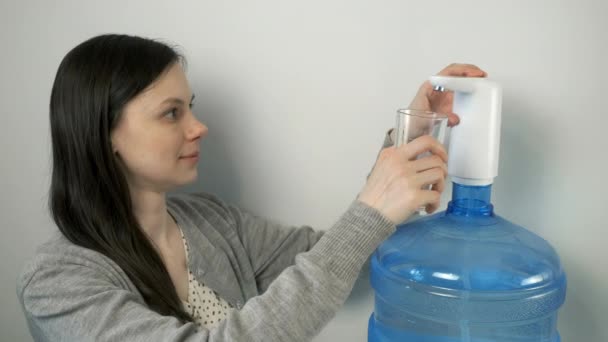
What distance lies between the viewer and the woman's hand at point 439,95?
36.6 inches

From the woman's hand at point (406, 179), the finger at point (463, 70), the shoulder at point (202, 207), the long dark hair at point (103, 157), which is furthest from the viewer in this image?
the shoulder at point (202, 207)

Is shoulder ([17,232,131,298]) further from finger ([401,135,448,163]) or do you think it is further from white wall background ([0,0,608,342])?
finger ([401,135,448,163])

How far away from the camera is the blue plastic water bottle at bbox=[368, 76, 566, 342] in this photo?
82cm

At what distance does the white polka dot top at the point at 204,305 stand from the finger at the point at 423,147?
51 centimetres

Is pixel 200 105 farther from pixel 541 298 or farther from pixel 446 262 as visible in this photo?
pixel 541 298

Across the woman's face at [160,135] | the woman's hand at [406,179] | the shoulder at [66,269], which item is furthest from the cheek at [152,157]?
the woman's hand at [406,179]

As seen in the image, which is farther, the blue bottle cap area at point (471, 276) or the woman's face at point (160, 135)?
the woman's face at point (160, 135)

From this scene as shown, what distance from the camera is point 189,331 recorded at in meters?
0.86

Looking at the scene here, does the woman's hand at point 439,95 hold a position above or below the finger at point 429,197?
above

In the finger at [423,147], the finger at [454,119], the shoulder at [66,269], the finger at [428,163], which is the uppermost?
the finger at [454,119]

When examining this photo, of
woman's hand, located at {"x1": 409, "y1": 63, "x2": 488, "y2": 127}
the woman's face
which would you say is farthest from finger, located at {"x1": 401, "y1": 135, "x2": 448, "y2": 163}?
the woman's face

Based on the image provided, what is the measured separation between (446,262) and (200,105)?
2.38 ft

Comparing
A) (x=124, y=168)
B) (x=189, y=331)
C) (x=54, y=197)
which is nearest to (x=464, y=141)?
(x=189, y=331)

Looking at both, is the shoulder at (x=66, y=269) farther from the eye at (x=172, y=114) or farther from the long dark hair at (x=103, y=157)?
the eye at (x=172, y=114)
